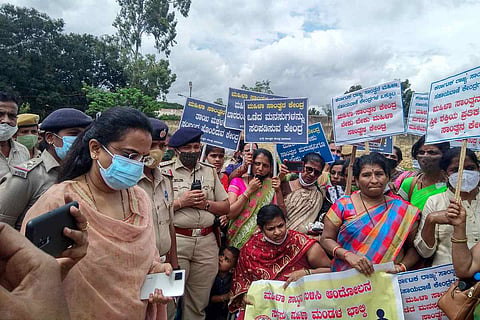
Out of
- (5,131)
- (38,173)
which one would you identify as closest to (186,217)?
(38,173)

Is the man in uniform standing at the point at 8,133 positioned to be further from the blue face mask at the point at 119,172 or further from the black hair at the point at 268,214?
the black hair at the point at 268,214

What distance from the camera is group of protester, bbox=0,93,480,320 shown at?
1.56 metres

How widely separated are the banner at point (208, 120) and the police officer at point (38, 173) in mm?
2431

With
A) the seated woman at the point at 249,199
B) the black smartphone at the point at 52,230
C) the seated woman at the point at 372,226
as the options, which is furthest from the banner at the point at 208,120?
the black smartphone at the point at 52,230

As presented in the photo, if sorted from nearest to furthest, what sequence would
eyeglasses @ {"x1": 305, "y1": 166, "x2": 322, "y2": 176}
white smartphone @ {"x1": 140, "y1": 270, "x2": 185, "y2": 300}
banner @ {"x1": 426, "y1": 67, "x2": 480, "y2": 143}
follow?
1. white smartphone @ {"x1": 140, "y1": 270, "x2": 185, "y2": 300}
2. banner @ {"x1": 426, "y1": 67, "x2": 480, "y2": 143}
3. eyeglasses @ {"x1": 305, "y1": 166, "x2": 322, "y2": 176}

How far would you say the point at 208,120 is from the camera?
16.1ft

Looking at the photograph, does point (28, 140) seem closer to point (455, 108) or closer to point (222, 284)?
point (222, 284)

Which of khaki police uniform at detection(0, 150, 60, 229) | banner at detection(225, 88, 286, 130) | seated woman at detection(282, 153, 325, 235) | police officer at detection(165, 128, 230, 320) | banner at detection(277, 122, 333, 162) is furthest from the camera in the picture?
banner at detection(225, 88, 286, 130)

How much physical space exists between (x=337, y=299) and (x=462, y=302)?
0.79m

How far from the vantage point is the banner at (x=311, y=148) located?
4.68m

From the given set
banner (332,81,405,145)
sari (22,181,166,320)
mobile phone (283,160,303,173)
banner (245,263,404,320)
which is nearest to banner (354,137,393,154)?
mobile phone (283,160,303,173)

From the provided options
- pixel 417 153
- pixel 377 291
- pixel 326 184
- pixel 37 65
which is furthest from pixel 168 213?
pixel 37 65

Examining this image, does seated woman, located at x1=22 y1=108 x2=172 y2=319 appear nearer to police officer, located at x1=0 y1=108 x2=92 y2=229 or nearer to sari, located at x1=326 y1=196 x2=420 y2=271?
police officer, located at x1=0 y1=108 x2=92 y2=229

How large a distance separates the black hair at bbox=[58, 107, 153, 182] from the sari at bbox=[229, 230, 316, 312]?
1720 millimetres
